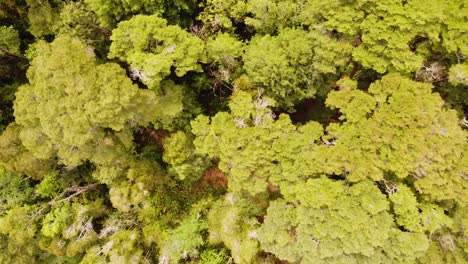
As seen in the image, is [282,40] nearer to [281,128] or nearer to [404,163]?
[281,128]

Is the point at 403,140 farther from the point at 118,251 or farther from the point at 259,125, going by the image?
the point at 118,251

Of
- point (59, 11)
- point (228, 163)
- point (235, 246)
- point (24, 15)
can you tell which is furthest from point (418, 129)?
point (24, 15)

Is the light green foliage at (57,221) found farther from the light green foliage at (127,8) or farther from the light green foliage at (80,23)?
the light green foliage at (127,8)

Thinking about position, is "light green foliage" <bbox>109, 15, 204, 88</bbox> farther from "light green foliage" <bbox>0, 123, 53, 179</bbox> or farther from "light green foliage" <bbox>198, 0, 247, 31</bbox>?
"light green foliage" <bbox>0, 123, 53, 179</bbox>

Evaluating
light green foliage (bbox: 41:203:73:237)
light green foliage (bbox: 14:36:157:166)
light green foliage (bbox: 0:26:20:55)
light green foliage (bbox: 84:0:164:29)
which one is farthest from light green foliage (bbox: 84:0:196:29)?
light green foliage (bbox: 41:203:73:237)

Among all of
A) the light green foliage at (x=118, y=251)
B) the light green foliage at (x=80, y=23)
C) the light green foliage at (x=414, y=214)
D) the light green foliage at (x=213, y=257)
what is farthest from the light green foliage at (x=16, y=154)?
the light green foliage at (x=414, y=214)
